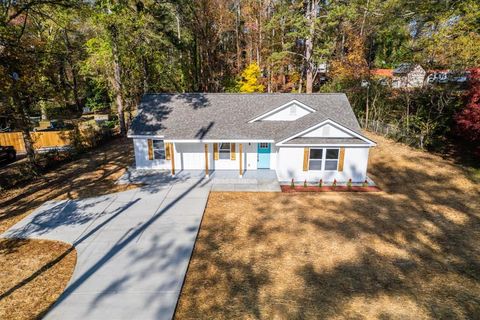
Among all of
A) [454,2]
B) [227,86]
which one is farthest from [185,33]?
[454,2]

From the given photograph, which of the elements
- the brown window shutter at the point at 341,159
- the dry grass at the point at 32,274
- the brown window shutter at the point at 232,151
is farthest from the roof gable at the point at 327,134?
the dry grass at the point at 32,274

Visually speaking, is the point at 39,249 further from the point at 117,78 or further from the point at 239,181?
the point at 117,78

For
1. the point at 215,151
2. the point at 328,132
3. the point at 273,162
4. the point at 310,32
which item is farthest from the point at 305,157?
the point at 310,32

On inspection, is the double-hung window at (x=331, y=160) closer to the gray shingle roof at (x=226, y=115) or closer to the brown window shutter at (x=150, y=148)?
the gray shingle roof at (x=226, y=115)

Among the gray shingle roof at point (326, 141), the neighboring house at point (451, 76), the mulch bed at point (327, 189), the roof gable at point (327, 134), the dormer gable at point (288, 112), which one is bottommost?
the mulch bed at point (327, 189)

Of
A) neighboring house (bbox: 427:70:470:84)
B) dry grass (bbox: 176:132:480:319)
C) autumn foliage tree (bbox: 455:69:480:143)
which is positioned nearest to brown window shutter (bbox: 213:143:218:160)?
dry grass (bbox: 176:132:480:319)

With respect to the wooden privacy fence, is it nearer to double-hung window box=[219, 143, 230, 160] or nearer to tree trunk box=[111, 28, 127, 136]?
tree trunk box=[111, 28, 127, 136]
